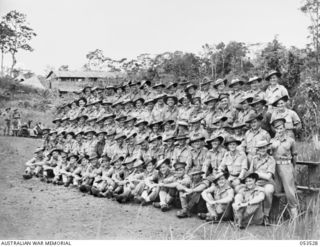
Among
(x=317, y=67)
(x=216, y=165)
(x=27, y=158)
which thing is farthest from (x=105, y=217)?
(x=317, y=67)

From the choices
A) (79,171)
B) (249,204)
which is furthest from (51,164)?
(249,204)

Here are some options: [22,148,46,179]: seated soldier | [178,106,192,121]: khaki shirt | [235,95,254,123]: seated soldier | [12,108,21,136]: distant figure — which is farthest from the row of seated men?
[12,108,21,136]: distant figure

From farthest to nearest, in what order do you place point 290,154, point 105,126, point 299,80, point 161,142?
1. point 299,80
2. point 105,126
3. point 161,142
4. point 290,154

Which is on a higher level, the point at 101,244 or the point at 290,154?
the point at 290,154

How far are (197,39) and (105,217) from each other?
3.26m

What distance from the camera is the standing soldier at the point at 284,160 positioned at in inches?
212

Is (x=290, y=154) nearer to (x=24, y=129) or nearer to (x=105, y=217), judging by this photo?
(x=105, y=217)

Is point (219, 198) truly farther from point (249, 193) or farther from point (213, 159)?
point (213, 159)

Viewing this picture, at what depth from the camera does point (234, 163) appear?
18.7 feet

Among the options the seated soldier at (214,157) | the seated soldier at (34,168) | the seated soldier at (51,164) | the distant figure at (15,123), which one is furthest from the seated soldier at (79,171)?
the distant figure at (15,123)

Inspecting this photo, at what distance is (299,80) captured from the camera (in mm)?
9430

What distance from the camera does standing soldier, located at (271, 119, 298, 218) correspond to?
5.39 meters

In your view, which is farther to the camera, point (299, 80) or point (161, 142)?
point (299, 80)

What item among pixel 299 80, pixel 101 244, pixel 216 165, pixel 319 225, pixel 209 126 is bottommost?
pixel 101 244
